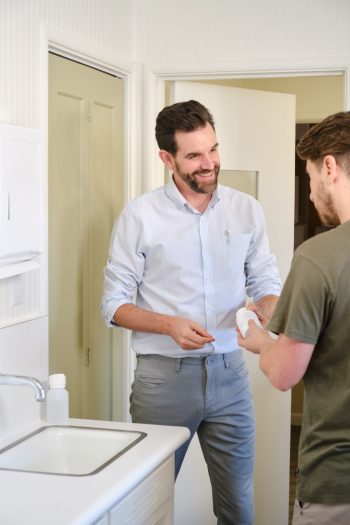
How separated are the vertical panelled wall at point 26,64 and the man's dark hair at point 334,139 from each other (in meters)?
1.08

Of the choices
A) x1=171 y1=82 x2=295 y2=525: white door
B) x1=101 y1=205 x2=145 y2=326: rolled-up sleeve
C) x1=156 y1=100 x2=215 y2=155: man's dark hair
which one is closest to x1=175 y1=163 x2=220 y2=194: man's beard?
x1=156 y1=100 x2=215 y2=155: man's dark hair

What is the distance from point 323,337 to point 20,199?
1.04m

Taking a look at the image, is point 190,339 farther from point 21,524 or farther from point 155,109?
point 155,109

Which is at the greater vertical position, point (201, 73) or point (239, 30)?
point (239, 30)

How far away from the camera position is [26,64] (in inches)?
104

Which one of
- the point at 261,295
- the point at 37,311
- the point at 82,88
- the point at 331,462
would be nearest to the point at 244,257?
the point at 261,295

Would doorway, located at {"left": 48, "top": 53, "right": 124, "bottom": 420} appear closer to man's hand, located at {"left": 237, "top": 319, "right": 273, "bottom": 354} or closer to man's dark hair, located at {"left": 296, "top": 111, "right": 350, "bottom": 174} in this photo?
man's hand, located at {"left": 237, "top": 319, "right": 273, "bottom": 354}

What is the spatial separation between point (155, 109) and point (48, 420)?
152 centimetres

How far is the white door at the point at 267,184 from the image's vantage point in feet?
12.3

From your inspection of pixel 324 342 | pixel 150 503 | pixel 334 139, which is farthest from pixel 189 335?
pixel 334 139

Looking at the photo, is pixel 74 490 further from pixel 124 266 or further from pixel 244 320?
pixel 124 266

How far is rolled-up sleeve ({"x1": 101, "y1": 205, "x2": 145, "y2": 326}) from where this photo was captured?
276cm

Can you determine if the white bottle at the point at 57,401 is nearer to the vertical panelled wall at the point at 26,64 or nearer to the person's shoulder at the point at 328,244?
the vertical panelled wall at the point at 26,64

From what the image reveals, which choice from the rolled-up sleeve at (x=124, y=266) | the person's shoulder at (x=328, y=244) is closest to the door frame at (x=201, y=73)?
the rolled-up sleeve at (x=124, y=266)
